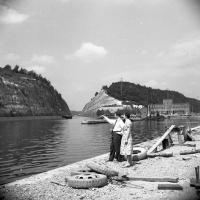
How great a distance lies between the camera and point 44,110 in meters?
186

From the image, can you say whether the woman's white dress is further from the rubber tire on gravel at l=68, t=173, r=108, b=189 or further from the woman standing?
the rubber tire on gravel at l=68, t=173, r=108, b=189

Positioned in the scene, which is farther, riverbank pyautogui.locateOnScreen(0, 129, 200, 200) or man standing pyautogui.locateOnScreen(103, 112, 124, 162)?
man standing pyautogui.locateOnScreen(103, 112, 124, 162)

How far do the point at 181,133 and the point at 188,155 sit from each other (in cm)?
748

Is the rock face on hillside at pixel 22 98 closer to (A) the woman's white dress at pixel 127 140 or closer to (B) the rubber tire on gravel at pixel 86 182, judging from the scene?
(A) the woman's white dress at pixel 127 140

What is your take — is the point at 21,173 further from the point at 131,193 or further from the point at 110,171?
the point at 131,193

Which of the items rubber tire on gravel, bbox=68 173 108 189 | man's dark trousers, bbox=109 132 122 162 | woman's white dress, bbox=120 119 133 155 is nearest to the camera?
rubber tire on gravel, bbox=68 173 108 189

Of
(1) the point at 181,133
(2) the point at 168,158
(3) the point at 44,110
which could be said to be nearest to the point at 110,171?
(2) the point at 168,158

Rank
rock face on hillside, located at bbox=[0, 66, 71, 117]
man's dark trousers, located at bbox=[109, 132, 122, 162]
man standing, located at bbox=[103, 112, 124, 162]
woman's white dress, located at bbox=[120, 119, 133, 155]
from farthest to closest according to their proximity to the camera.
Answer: rock face on hillside, located at bbox=[0, 66, 71, 117] < man's dark trousers, located at bbox=[109, 132, 122, 162] < man standing, located at bbox=[103, 112, 124, 162] < woman's white dress, located at bbox=[120, 119, 133, 155]

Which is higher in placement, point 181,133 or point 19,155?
point 181,133

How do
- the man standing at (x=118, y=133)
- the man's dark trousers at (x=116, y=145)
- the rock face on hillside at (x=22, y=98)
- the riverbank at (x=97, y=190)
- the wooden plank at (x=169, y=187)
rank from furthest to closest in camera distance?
the rock face on hillside at (x=22, y=98)
the man's dark trousers at (x=116, y=145)
the man standing at (x=118, y=133)
the wooden plank at (x=169, y=187)
the riverbank at (x=97, y=190)

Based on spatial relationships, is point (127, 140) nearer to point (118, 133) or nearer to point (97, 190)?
point (118, 133)

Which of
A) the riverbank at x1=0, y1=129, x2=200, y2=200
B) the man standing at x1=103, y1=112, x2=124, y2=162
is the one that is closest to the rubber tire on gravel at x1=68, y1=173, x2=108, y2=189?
the riverbank at x1=0, y1=129, x2=200, y2=200

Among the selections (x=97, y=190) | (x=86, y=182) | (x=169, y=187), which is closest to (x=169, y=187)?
(x=169, y=187)

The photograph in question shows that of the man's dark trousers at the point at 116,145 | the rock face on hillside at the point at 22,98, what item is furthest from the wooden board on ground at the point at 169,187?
the rock face on hillside at the point at 22,98
